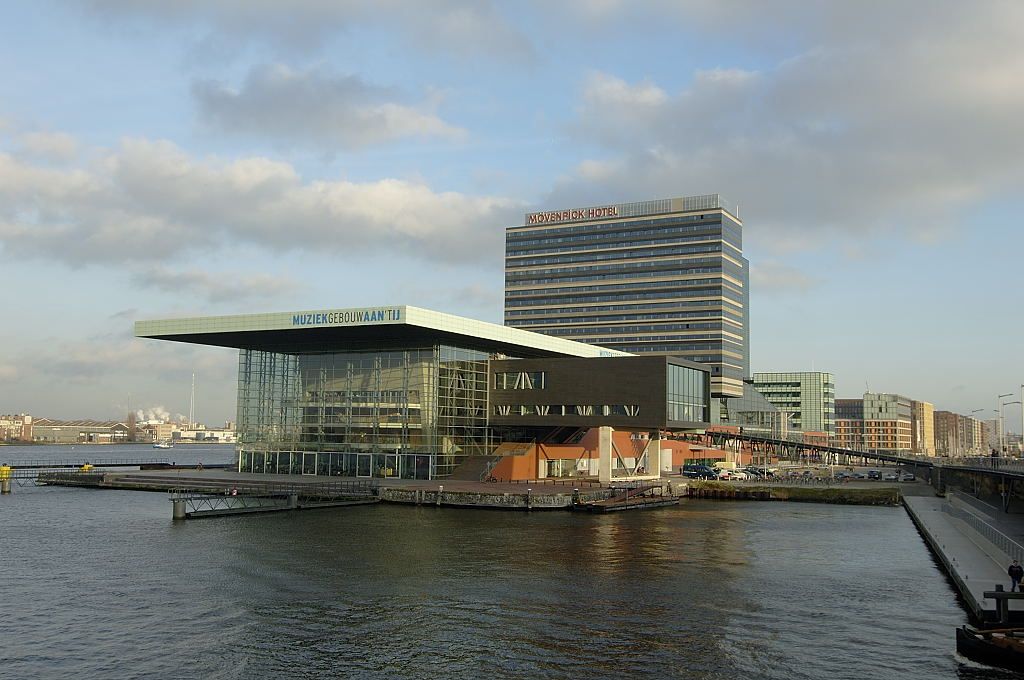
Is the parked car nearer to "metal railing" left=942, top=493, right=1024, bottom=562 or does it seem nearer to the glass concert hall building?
the glass concert hall building

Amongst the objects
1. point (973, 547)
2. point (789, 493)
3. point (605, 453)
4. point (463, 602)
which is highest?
point (605, 453)

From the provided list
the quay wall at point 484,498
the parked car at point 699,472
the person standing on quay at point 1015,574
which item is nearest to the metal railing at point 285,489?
the quay wall at point 484,498

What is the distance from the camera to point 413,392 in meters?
99.9

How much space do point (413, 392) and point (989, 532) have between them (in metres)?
58.2

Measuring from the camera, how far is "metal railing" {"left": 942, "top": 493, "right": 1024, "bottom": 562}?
5166 cm

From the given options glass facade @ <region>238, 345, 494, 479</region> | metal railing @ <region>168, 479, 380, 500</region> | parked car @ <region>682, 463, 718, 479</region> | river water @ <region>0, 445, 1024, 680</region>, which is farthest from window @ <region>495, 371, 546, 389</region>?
parked car @ <region>682, 463, 718, 479</region>

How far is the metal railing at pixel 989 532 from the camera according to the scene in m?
51.7

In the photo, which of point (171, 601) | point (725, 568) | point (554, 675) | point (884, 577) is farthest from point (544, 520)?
point (554, 675)

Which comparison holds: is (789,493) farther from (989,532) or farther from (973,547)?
(973,547)

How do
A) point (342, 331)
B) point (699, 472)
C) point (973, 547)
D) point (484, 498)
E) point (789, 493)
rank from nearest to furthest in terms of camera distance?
point (973, 547) < point (484, 498) < point (342, 331) < point (789, 493) < point (699, 472)

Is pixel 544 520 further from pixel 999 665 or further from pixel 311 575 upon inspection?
pixel 999 665

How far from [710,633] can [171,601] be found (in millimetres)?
24380

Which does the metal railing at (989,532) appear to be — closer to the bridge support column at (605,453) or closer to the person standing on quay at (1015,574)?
the person standing on quay at (1015,574)

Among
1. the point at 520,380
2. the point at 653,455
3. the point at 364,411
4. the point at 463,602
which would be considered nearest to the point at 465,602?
the point at 463,602
